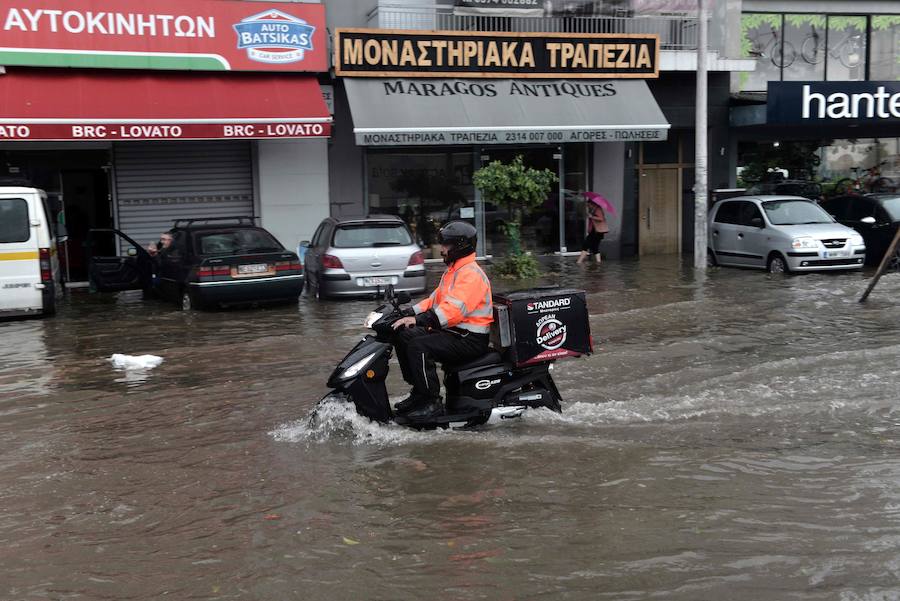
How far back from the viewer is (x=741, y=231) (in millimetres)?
18250

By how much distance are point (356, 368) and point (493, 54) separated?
14.0 metres

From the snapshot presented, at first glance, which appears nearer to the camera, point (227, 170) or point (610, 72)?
point (227, 170)

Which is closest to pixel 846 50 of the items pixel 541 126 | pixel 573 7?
pixel 573 7

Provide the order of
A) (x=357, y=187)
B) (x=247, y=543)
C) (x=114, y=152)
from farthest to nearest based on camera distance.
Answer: (x=357, y=187) → (x=114, y=152) → (x=247, y=543)

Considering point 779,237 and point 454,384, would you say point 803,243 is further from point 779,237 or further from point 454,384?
point 454,384

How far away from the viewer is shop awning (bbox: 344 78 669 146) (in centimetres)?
1819

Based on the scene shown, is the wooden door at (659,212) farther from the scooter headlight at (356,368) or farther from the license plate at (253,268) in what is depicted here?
the scooter headlight at (356,368)

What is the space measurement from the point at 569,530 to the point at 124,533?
249cm

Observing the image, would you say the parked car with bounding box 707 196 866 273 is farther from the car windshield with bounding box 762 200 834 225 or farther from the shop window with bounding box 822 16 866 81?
the shop window with bounding box 822 16 866 81

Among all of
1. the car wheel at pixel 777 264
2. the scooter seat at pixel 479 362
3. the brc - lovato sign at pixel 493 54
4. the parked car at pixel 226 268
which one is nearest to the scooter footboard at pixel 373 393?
the scooter seat at pixel 479 362

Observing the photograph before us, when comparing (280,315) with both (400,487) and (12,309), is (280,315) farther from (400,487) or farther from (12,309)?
(400,487)

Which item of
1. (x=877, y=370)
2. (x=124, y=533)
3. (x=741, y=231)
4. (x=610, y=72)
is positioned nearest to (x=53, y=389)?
(x=124, y=533)

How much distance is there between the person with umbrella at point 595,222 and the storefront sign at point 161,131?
19.3 feet

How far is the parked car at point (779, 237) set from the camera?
17.0 m
